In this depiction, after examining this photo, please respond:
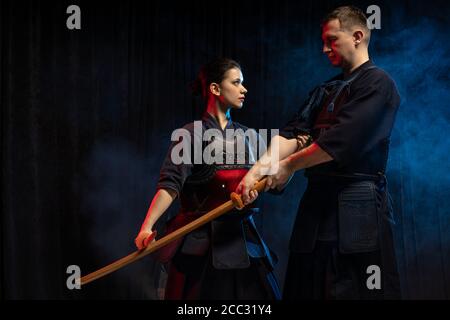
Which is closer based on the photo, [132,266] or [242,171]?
[242,171]

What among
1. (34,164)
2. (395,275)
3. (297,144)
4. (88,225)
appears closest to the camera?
(395,275)

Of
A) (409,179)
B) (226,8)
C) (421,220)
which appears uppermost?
(226,8)

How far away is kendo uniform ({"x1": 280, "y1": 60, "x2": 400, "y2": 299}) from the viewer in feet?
6.38

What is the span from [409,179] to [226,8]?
1.87m

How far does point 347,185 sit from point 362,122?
0.25 m

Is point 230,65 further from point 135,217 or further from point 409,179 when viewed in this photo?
point 409,179

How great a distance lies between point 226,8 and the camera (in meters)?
3.95

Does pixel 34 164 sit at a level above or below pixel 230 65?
below

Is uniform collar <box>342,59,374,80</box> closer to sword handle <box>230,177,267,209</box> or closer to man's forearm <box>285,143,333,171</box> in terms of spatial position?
man's forearm <box>285,143,333,171</box>

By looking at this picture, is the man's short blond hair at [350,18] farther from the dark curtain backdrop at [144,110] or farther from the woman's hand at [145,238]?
the dark curtain backdrop at [144,110]

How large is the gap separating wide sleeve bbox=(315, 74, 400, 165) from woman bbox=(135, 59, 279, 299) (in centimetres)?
70

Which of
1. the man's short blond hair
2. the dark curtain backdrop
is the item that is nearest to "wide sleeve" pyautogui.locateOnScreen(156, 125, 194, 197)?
the man's short blond hair

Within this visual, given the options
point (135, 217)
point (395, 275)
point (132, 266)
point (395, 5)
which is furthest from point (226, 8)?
point (395, 275)

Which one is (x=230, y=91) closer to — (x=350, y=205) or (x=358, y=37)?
(x=358, y=37)
